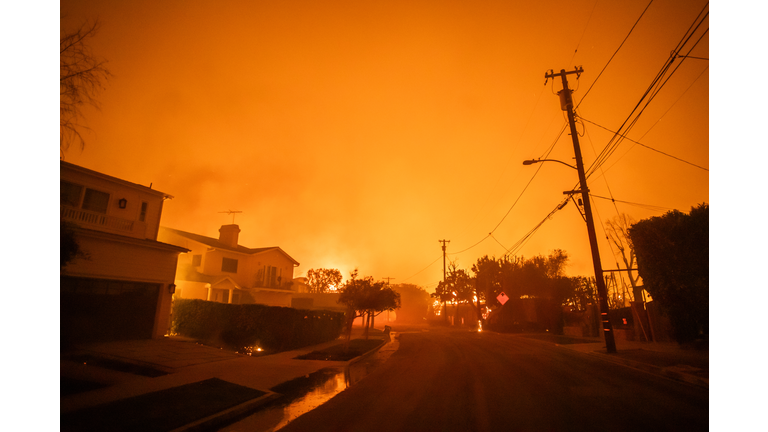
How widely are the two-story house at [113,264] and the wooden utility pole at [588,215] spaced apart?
2063 centimetres

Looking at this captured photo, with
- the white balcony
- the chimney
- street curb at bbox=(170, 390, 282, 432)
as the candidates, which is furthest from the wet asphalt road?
the chimney

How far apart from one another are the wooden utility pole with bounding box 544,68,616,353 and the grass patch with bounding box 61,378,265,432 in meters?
14.5

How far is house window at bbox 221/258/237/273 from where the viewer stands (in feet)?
112

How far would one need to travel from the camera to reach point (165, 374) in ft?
35.6

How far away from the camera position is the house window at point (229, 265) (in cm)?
3400

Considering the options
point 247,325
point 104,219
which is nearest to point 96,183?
point 104,219

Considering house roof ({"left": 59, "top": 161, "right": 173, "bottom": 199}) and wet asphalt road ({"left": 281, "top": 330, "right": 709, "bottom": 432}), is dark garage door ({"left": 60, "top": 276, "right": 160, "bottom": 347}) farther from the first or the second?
wet asphalt road ({"left": 281, "top": 330, "right": 709, "bottom": 432})

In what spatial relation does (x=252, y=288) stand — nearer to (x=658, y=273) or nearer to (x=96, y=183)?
(x=96, y=183)

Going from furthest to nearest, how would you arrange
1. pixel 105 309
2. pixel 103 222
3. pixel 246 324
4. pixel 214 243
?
pixel 214 243
pixel 246 324
pixel 103 222
pixel 105 309

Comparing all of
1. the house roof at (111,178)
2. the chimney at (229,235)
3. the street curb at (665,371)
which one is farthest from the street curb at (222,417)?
the chimney at (229,235)

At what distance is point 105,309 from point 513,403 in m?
17.4

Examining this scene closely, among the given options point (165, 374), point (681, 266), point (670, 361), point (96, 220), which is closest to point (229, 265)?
point (96, 220)

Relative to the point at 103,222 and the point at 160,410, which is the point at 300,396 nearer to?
the point at 160,410

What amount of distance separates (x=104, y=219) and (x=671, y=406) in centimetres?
2195
